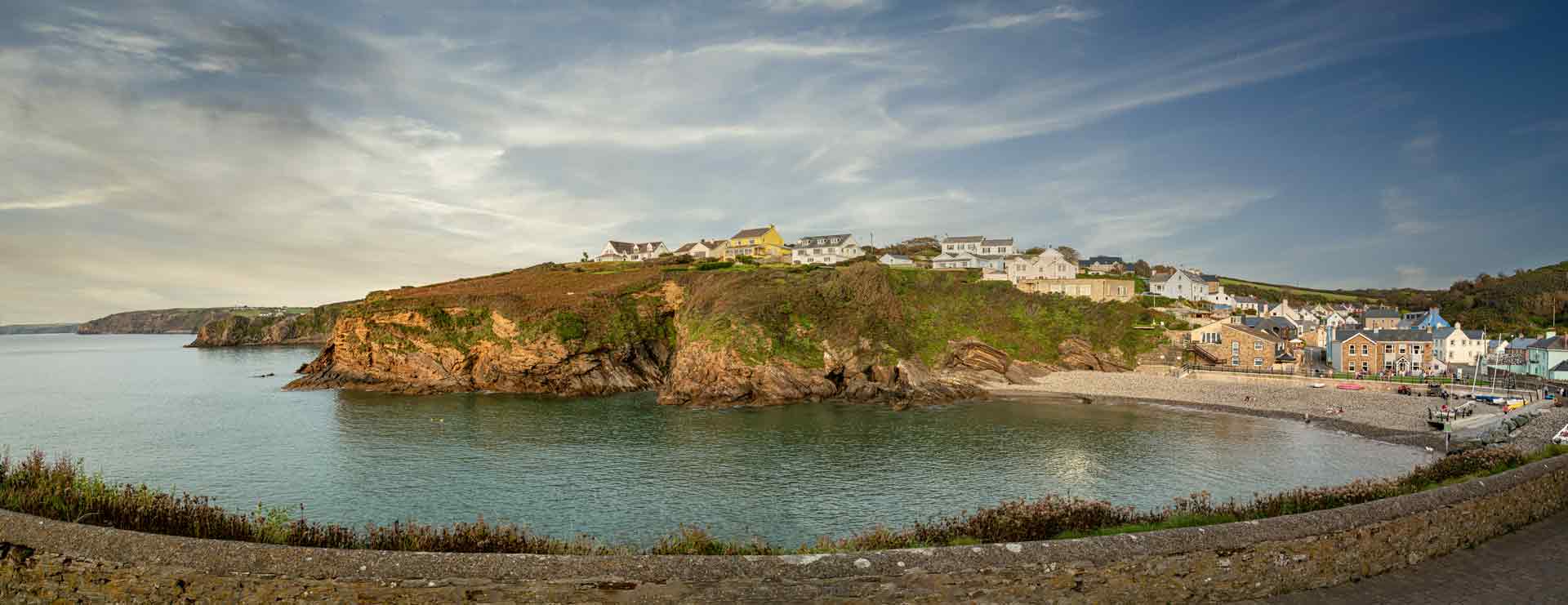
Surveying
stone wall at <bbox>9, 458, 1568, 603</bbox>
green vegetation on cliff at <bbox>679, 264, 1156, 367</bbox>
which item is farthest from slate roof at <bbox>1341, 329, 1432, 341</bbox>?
stone wall at <bbox>9, 458, 1568, 603</bbox>

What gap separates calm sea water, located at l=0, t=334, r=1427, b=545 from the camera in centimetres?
2319

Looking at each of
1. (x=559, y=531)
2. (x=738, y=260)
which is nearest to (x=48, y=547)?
(x=559, y=531)

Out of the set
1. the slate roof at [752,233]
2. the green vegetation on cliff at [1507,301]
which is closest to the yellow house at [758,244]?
the slate roof at [752,233]

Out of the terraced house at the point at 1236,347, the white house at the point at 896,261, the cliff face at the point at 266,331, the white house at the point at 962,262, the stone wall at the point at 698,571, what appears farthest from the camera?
the cliff face at the point at 266,331

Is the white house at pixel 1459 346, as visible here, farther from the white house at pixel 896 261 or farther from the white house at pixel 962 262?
the white house at pixel 896 261

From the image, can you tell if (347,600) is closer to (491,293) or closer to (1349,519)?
(1349,519)

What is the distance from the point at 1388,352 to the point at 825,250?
58428 millimetres

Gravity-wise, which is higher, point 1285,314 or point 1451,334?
point 1285,314

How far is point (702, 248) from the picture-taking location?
105 m

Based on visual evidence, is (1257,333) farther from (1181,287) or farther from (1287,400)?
(1181,287)

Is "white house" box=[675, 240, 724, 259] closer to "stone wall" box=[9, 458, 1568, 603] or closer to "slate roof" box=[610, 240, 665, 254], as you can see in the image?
"slate roof" box=[610, 240, 665, 254]

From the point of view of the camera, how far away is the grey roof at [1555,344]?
54.4 m

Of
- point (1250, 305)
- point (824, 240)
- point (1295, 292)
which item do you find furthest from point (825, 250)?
point (1295, 292)

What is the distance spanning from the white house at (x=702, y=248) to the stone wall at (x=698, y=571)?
3664 inches
